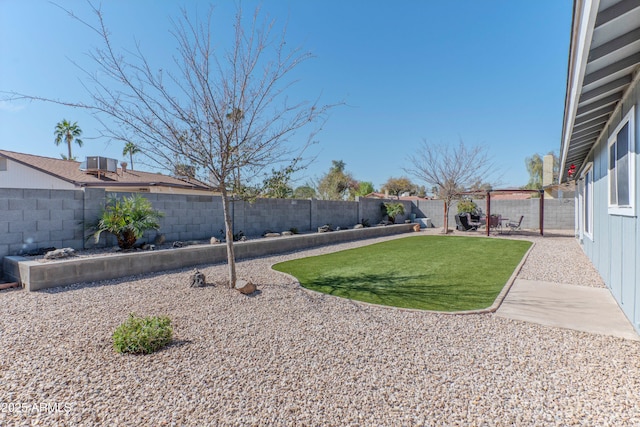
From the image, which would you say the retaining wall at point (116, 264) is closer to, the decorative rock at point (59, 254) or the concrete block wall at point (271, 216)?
the decorative rock at point (59, 254)

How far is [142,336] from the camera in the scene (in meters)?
2.97

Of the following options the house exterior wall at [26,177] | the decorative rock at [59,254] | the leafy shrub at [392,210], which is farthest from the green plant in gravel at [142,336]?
the leafy shrub at [392,210]

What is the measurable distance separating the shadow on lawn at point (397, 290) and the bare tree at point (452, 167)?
11.8 metres

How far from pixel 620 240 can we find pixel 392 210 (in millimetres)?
14813

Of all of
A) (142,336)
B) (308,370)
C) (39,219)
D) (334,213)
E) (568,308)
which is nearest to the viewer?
(308,370)

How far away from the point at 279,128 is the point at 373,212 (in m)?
14.0

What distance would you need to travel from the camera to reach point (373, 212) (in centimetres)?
1862

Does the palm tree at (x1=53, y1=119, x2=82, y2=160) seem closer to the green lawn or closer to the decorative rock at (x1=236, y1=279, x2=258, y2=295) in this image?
the green lawn

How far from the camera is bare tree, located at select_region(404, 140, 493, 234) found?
1706 centimetres

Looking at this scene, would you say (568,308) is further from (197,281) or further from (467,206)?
(467,206)

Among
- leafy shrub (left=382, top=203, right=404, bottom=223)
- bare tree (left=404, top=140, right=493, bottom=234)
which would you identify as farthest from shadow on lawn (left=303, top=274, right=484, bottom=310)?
leafy shrub (left=382, top=203, right=404, bottom=223)

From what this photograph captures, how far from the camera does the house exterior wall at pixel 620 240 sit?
133 inches

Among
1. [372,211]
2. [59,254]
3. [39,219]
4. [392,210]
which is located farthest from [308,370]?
[392,210]

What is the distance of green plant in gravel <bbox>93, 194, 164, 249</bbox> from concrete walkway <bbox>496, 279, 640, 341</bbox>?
7.42 metres
